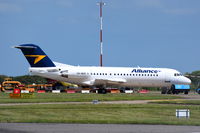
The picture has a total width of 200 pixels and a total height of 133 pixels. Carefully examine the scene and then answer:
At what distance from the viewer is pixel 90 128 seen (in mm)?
19750

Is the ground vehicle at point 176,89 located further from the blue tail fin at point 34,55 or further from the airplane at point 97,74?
the blue tail fin at point 34,55

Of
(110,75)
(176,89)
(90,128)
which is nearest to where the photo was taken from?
(90,128)

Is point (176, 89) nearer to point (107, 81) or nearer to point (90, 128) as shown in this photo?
point (107, 81)

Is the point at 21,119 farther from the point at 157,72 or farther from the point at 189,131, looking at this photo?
the point at 157,72

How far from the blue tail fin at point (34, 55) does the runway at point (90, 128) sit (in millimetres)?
46514

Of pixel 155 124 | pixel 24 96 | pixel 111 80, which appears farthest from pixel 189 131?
pixel 111 80

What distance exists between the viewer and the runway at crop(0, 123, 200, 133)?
1872 cm

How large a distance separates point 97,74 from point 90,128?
49.8 meters

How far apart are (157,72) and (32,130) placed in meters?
53.2

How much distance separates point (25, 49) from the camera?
67438mm

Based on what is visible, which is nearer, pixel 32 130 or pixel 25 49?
pixel 32 130

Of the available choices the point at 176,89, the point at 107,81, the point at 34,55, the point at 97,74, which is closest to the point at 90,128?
the point at 34,55

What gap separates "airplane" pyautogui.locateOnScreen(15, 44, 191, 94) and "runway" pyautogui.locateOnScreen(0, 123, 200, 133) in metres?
46.6

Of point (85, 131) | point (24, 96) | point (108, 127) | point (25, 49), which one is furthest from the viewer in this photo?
point (25, 49)
